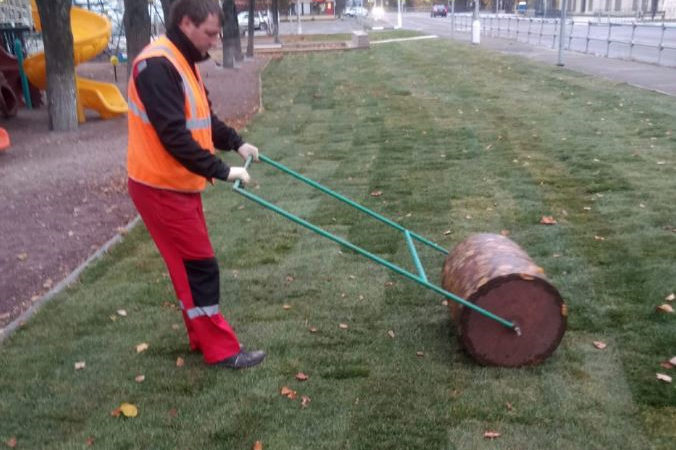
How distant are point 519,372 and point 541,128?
25.3ft

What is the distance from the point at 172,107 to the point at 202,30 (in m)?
0.43

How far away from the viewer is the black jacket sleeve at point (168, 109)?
3555mm

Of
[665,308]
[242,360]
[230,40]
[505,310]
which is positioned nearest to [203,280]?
[242,360]

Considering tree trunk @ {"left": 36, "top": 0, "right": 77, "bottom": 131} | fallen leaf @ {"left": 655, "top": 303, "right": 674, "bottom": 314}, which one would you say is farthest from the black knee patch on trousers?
tree trunk @ {"left": 36, "top": 0, "right": 77, "bottom": 131}

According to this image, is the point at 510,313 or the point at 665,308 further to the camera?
the point at 665,308

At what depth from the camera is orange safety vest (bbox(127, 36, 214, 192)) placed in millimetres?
A: 3676

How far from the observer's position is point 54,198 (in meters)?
8.45

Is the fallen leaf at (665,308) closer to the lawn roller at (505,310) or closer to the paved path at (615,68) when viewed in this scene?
the lawn roller at (505,310)

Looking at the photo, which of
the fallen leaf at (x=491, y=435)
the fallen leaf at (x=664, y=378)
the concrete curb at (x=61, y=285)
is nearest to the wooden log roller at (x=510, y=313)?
the fallen leaf at (x=664, y=378)

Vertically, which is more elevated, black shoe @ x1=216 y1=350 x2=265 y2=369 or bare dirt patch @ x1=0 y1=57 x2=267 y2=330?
black shoe @ x1=216 y1=350 x2=265 y2=369

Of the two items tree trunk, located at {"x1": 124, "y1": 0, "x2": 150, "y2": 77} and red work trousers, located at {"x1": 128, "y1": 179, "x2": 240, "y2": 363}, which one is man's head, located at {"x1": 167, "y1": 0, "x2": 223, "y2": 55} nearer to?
red work trousers, located at {"x1": 128, "y1": 179, "x2": 240, "y2": 363}

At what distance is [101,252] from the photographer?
21.2 feet

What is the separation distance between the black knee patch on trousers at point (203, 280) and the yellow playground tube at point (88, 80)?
36.8 feet

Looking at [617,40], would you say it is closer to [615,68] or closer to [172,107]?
[615,68]
